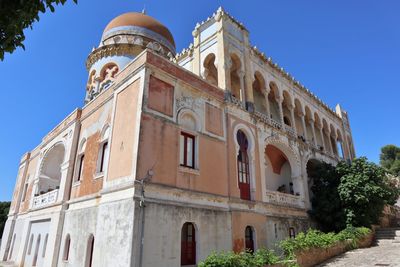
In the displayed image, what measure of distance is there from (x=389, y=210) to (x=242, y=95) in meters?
18.8

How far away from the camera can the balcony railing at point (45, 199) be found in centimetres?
1402

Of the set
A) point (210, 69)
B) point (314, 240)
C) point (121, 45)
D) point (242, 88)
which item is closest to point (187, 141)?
point (242, 88)

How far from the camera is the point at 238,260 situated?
25.8 feet

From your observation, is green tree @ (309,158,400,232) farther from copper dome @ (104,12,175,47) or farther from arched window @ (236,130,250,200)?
copper dome @ (104,12,175,47)

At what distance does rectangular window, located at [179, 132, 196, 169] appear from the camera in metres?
10.4

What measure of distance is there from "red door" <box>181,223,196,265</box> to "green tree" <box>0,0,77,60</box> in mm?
7816

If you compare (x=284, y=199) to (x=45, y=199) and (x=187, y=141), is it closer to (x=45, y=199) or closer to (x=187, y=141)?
(x=187, y=141)

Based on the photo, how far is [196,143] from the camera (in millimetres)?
10906

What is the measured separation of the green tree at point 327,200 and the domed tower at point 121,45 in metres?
13.0

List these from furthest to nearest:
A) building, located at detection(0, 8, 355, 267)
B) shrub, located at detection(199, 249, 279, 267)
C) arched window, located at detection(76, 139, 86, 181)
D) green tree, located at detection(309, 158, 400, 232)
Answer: green tree, located at detection(309, 158, 400, 232) → arched window, located at detection(76, 139, 86, 181) → building, located at detection(0, 8, 355, 267) → shrub, located at detection(199, 249, 279, 267)

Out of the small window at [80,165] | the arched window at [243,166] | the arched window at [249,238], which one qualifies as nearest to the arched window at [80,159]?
the small window at [80,165]

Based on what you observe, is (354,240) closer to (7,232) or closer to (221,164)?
(221,164)

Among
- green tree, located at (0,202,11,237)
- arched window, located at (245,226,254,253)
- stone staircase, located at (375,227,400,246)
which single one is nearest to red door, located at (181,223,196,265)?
arched window, located at (245,226,254,253)

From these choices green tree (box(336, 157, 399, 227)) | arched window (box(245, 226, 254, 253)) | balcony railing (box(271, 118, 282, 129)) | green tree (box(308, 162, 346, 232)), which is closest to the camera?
arched window (box(245, 226, 254, 253))
